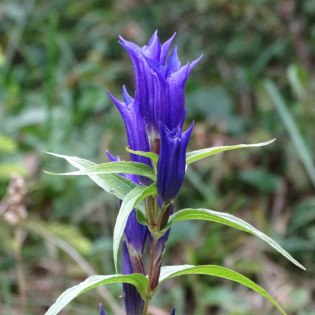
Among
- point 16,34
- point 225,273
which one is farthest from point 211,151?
point 16,34

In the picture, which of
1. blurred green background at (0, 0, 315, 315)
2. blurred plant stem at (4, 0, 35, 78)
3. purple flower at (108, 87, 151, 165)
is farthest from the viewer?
blurred plant stem at (4, 0, 35, 78)

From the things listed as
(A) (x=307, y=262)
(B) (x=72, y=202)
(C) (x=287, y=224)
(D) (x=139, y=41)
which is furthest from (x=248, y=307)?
(D) (x=139, y=41)

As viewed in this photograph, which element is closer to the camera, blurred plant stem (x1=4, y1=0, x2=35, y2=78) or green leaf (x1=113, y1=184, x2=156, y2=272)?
green leaf (x1=113, y1=184, x2=156, y2=272)

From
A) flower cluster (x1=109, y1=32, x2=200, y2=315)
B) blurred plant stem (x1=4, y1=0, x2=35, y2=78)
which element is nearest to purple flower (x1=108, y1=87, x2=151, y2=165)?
flower cluster (x1=109, y1=32, x2=200, y2=315)

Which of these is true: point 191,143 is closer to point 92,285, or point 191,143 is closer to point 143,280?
point 143,280

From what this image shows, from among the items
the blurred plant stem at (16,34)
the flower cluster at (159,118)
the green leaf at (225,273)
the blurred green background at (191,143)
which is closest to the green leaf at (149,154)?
the flower cluster at (159,118)

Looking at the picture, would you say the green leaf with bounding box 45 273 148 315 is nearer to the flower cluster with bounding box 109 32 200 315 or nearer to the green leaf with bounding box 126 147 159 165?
the flower cluster with bounding box 109 32 200 315

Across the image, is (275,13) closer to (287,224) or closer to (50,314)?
(287,224)
